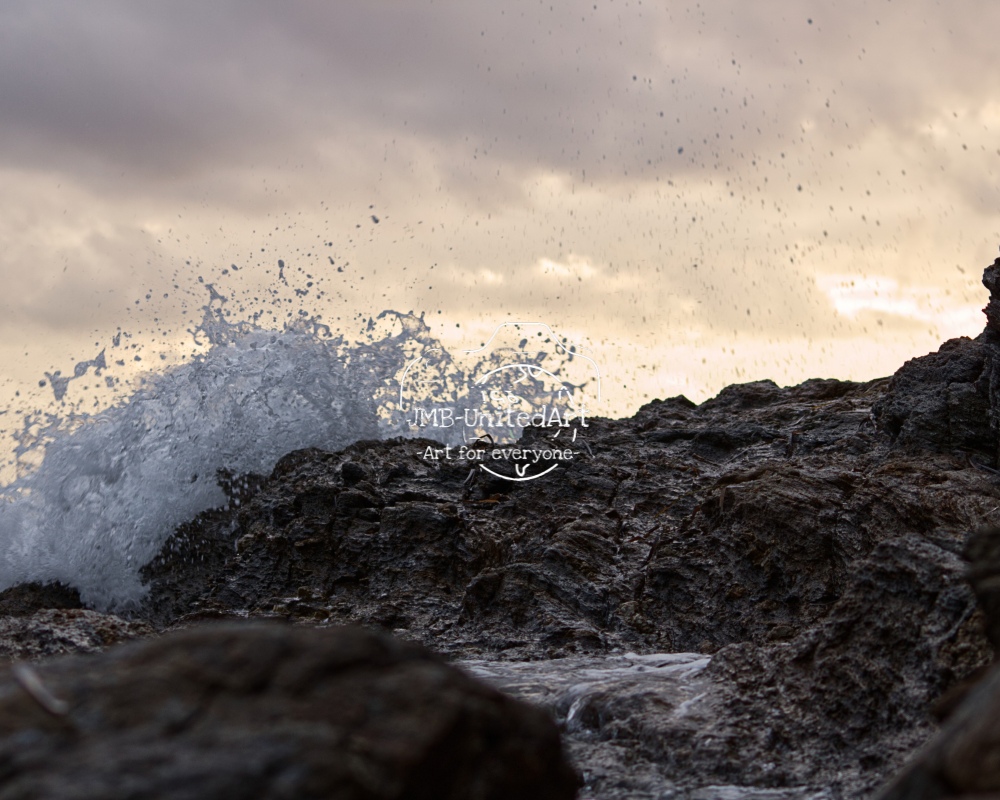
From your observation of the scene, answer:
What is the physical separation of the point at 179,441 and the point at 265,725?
25.5 feet

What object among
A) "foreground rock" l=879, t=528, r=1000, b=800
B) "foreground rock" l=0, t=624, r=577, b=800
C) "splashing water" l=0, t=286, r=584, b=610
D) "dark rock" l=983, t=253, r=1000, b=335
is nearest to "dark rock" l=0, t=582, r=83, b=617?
"splashing water" l=0, t=286, r=584, b=610

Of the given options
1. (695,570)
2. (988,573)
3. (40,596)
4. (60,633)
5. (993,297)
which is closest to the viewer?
(988,573)

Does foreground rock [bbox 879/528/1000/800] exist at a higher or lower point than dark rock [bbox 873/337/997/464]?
lower

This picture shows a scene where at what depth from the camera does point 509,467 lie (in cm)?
757

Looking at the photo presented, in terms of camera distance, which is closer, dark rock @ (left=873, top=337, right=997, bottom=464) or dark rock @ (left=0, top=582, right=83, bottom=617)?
dark rock @ (left=873, top=337, right=997, bottom=464)

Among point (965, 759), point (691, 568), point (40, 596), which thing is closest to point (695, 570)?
point (691, 568)

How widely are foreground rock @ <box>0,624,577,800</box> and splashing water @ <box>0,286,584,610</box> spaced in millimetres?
6107

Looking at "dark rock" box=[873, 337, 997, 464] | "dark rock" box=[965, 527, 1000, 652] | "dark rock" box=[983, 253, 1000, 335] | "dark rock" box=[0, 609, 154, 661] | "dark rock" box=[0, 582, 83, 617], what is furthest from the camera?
"dark rock" box=[0, 582, 83, 617]

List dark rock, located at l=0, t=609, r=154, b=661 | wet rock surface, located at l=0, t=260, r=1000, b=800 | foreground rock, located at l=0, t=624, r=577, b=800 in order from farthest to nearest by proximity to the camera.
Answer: dark rock, located at l=0, t=609, r=154, b=661 < wet rock surface, located at l=0, t=260, r=1000, b=800 < foreground rock, located at l=0, t=624, r=577, b=800

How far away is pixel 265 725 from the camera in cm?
177

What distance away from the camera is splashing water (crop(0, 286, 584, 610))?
816 centimetres

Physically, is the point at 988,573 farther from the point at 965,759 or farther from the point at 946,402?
the point at 946,402

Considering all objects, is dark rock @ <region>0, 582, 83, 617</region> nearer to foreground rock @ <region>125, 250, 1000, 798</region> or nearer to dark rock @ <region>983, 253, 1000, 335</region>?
foreground rock @ <region>125, 250, 1000, 798</region>

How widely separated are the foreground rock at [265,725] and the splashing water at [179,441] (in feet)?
20.0
